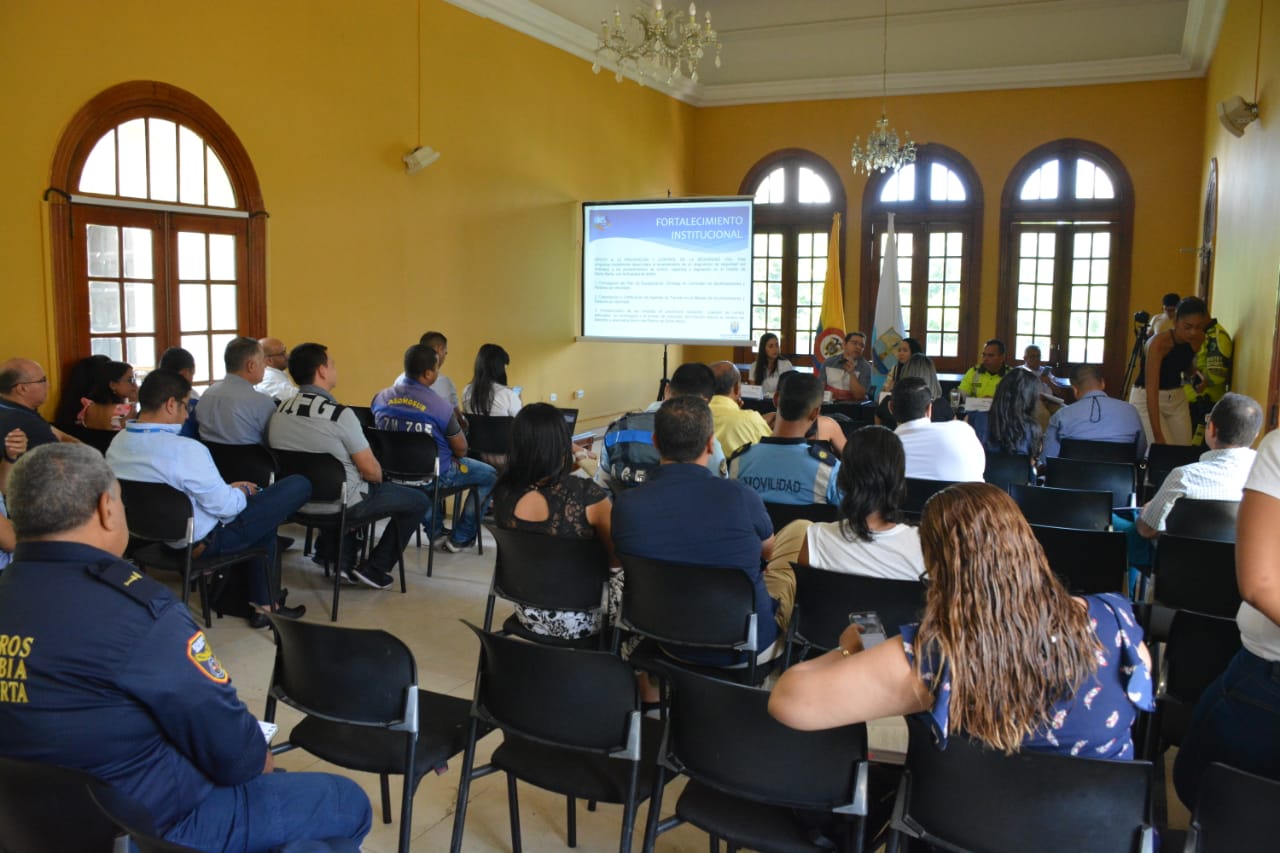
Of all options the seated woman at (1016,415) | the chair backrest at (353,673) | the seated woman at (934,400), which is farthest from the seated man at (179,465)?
the seated woman at (934,400)


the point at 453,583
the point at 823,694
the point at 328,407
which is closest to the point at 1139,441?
the point at 453,583

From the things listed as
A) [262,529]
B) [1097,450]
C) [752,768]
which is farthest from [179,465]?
[1097,450]

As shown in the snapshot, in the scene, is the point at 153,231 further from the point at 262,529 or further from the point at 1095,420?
the point at 1095,420

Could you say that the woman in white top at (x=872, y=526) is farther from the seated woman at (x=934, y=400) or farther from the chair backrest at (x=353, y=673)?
the seated woman at (x=934, y=400)

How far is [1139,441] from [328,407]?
173 inches

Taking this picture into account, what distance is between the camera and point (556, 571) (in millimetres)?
3342

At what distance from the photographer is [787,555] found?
331 centimetres

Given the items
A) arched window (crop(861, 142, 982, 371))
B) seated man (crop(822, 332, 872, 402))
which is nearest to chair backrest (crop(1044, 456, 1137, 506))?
seated man (crop(822, 332, 872, 402))

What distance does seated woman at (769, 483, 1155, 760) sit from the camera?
1678 mm

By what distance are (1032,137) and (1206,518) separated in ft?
28.7

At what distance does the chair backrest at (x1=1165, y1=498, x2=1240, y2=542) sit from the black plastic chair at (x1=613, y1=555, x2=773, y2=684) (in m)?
1.61

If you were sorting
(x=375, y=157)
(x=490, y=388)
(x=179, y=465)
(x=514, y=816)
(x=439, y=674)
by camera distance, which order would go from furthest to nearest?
(x=375, y=157), (x=490, y=388), (x=439, y=674), (x=179, y=465), (x=514, y=816)

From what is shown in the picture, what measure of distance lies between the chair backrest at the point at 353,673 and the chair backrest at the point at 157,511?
5.87ft

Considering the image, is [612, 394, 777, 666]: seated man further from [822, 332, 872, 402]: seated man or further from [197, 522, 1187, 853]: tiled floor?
[822, 332, 872, 402]: seated man
